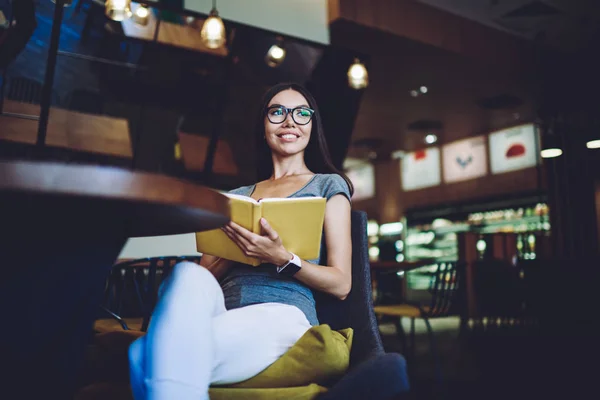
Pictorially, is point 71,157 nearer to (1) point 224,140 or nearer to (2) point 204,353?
(1) point 224,140

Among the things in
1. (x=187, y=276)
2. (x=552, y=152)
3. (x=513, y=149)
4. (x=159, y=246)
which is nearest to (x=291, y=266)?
(x=187, y=276)

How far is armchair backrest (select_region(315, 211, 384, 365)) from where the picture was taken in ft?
3.94

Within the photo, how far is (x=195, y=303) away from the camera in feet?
2.83

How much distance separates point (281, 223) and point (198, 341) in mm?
387

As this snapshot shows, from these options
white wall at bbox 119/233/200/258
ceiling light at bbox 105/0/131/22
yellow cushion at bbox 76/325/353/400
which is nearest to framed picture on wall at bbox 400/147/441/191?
white wall at bbox 119/233/200/258

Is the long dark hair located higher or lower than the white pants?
higher

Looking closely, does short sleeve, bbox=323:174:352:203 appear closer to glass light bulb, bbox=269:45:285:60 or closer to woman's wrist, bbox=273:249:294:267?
woman's wrist, bbox=273:249:294:267

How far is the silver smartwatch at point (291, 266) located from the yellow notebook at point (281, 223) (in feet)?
0.12

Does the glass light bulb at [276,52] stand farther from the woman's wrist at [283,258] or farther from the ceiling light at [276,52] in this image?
the woman's wrist at [283,258]

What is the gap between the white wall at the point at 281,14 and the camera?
4949 mm

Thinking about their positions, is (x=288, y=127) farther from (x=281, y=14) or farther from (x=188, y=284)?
(x=281, y=14)

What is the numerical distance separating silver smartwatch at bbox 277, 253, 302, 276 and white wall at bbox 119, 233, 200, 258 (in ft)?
10.0

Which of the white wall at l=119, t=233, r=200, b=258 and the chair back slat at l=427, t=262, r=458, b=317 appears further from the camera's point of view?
the white wall at l=119, t=233, r=200, b=258

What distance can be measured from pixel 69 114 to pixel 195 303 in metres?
4.33
